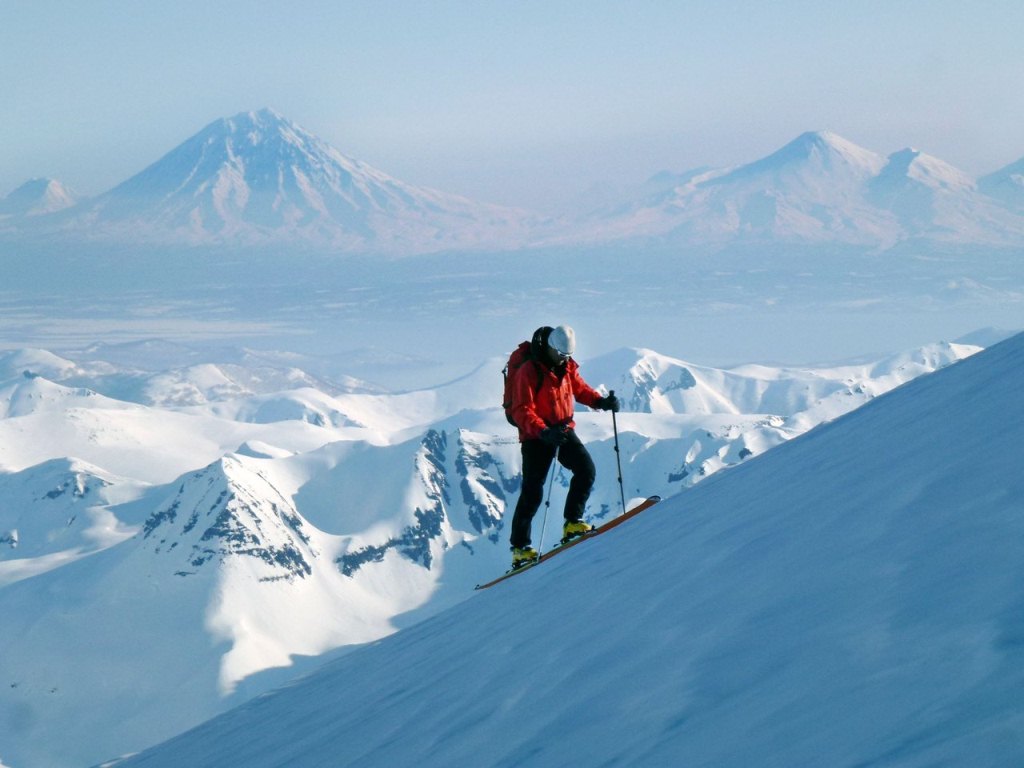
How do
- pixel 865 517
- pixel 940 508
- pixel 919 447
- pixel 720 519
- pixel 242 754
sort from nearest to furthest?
pixel 940 508 < pixel 865 517 < pixel 919 447 < pixel 242 754 < pixel 720 519

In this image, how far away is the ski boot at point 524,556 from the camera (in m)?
15.2

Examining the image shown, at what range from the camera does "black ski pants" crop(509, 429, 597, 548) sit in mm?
14430

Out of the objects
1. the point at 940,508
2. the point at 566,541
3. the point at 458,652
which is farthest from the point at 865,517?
the point at 566,541

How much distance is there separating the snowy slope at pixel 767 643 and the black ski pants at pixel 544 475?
9.49 ft

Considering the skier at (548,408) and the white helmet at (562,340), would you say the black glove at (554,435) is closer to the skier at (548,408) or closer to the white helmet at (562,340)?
the skier at (548,408)

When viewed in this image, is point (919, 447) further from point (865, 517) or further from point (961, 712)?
point (961, 712)

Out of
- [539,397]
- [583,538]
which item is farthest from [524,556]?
[539,397]

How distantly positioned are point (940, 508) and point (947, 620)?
1.85 metres

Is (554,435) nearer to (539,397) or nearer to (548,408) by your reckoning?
(548,408)

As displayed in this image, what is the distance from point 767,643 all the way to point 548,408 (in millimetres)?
9136

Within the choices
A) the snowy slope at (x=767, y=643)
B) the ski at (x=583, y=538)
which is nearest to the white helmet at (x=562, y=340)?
the ski at (x=583, y=538)

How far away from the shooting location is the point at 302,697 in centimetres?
1134

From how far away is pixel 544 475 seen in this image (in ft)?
48.0

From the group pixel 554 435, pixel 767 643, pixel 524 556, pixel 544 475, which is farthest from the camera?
pixel 524 556
